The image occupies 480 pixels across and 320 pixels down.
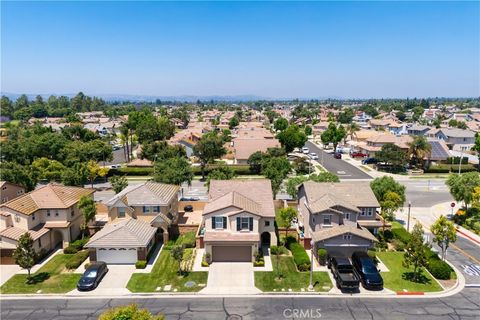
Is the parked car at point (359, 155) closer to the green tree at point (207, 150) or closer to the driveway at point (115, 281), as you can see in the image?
the green tree at point (207, 150)

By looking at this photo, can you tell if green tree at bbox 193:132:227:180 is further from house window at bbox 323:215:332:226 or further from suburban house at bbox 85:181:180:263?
house window at bbox 323:215:332:226

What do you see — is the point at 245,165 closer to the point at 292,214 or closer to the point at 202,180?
the point at 202,180

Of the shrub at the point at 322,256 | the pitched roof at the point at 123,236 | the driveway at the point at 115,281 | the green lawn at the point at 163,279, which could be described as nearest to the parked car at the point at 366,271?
the shrub at the point at 322,256

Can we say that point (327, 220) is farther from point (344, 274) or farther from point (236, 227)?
point (236, 227)

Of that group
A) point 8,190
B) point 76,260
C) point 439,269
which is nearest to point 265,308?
point 439,269

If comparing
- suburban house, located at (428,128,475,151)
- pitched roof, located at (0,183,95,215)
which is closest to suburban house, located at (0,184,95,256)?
pitched roof, located at (0,183,95,215)

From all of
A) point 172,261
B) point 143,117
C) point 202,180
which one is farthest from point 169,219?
point 143,117
